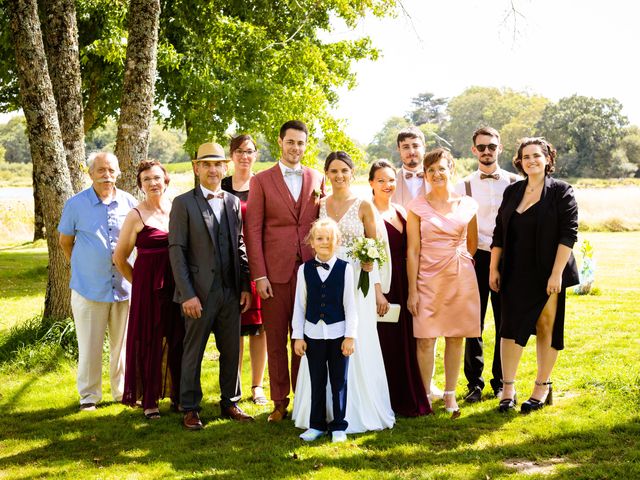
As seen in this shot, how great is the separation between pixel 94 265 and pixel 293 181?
1901 mm

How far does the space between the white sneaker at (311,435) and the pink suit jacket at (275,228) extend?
1143 millimetres

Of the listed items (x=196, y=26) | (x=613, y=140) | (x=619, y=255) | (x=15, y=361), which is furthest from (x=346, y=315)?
(x=613, y=140)

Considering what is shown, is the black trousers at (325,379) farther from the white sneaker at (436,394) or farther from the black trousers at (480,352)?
the black trousers at (480,352)

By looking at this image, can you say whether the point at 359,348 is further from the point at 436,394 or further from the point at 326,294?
the point at 436,394

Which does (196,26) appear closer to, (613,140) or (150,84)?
Result: (150,84)

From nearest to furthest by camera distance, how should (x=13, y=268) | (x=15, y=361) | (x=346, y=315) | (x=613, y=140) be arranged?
(x=346, y=315), (x=15, y=361), (x=13, y=268), (x=613, y=140)

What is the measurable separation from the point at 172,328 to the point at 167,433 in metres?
0.86

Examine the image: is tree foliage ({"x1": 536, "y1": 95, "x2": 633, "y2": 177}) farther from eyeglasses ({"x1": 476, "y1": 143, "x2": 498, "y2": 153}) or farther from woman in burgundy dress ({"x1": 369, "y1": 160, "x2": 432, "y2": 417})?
woman in burgundy dress ({"x1": 369, "y1": 160, "x2": 432, "y2": 417})

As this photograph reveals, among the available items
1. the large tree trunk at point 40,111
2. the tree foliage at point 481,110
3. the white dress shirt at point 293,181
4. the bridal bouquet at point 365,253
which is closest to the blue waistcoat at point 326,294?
the bridal bouquet at point 365,253

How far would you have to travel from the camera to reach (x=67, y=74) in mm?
8500

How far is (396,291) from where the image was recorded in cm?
606

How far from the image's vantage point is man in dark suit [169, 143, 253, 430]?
5.50 metres

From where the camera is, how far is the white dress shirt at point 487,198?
6464 mm

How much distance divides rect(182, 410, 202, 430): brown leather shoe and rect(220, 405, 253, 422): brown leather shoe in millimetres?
300
